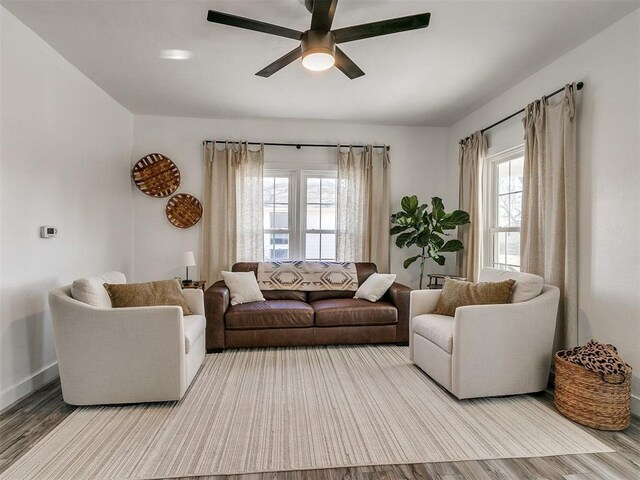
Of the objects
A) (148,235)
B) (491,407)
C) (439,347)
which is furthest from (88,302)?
(491,407)

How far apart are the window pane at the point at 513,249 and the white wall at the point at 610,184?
3.02ft

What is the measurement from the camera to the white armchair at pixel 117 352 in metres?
2.38

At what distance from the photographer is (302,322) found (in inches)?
145

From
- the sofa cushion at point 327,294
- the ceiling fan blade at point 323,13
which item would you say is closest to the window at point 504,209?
the sofa cushion at point 327,294

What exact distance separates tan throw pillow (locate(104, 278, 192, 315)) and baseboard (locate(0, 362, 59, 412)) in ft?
2.70

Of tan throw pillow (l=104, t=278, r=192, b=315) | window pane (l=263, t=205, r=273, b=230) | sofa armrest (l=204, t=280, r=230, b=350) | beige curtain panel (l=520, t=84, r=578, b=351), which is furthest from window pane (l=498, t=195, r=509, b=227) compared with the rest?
tan throw pillow (l=104, t=278, r=192, b=315)

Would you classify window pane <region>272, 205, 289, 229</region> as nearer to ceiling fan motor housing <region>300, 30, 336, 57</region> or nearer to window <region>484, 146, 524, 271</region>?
window <region>484, 146, 524, 271</region>

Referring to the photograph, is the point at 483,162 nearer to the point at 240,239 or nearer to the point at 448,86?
the point at 448,86

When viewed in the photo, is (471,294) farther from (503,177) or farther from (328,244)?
(328,244)

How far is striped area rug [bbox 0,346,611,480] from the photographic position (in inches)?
72.7

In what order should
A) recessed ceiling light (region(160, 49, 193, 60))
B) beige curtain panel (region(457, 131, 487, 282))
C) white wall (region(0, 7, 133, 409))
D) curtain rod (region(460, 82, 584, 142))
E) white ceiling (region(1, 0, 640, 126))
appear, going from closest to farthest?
white ceiling (region(1, 0, 640, 126)), white wall (region(0, 7, 133, 409)), curtain rod (region(460, 82, 584, 142)), recessed ceiling light (region(160, 49, 193, 60)), beige curtain panel (region(457, 131, 487, 282))

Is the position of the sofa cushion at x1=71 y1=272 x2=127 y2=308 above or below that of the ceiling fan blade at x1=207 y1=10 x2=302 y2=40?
below

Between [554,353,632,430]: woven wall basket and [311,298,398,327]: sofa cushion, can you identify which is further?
[311,298,398,327]: sofa cushion

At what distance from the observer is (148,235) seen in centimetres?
462
